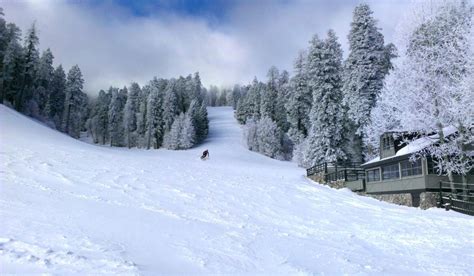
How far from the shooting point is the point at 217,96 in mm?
170625

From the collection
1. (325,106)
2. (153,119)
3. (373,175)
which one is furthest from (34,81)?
(373,175)

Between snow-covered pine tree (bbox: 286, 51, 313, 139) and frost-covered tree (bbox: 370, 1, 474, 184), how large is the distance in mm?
32190

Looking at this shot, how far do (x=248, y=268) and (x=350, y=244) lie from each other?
14.1 feet

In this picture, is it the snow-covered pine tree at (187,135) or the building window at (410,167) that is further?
the snow-covered pine tree at (187,135)

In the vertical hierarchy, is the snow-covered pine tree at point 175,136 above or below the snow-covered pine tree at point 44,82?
below

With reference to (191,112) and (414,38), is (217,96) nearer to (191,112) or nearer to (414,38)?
(191,112)

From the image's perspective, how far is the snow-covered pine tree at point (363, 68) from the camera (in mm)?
32188

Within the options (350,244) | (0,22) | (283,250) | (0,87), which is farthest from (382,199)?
(0,22)

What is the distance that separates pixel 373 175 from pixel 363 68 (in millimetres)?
12565

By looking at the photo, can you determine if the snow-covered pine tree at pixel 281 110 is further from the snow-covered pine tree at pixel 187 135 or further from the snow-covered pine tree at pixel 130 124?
the snow-covered pine tree at pixel 130 124

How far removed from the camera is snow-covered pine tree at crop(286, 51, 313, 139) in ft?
173

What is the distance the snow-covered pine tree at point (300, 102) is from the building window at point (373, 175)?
27.7 meters

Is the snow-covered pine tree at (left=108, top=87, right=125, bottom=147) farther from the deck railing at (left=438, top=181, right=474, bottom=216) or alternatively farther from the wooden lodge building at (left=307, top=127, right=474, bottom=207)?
the deck railing at (left=438, top=181, right=474, bottom=216)

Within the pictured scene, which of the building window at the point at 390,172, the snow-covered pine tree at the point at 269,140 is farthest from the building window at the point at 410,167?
the snow-covered pine tree at the point at 269,140
